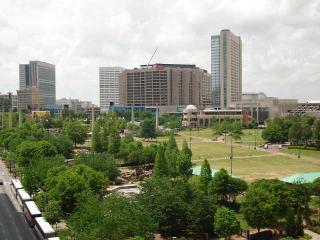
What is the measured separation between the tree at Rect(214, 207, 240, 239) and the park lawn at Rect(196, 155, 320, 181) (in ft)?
115

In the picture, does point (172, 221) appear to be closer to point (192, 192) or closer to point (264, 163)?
point (192, 192)

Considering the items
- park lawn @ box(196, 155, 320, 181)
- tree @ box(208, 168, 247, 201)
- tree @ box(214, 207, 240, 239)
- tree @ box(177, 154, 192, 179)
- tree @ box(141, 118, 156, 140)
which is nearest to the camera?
tree @ box(214, 207, 240, 239)

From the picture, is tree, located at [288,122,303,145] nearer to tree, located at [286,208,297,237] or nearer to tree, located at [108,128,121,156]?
tree, located at [108,128,121,156]

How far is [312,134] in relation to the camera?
128 metres

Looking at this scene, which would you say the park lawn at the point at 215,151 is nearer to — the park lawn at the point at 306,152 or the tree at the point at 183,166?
the park lawn at the point at 306,152

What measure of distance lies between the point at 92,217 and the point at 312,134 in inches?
3966

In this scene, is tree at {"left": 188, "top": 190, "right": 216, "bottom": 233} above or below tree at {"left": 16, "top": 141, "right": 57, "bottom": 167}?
below

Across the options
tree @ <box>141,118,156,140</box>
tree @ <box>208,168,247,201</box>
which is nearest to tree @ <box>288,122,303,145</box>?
tree @ <box>141,118,156,140</box>

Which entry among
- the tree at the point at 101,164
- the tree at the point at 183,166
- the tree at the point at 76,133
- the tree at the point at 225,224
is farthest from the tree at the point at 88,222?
the tree at the point at 76,133

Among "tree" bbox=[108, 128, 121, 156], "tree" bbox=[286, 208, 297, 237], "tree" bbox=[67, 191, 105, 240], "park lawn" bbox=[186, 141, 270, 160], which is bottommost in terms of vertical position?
"tree" bbox=[286, 208, 297, 237]

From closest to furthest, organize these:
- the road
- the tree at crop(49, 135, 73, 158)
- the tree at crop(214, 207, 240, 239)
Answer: the tree at crop(214, 207, 240, 239)
the road
the tree at crop(49, 135, 73, 158)

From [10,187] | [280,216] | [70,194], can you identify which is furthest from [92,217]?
[10,187]

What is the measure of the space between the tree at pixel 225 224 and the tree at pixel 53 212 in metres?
18.5

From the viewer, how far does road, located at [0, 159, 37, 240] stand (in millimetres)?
49844
